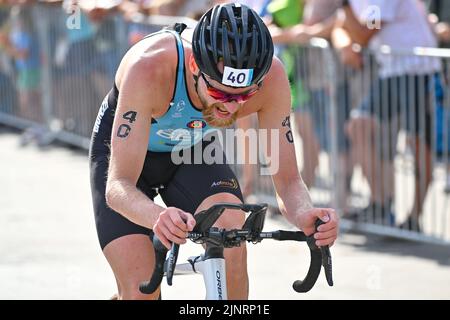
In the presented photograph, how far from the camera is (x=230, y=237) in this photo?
374cm

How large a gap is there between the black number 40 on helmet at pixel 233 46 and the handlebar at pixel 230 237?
19.7 inches

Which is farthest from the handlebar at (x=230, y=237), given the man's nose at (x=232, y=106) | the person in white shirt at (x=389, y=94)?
the person in white shirt at (x=389, y=94)

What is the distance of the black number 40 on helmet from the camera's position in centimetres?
388

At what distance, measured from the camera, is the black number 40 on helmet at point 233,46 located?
388 centimetres

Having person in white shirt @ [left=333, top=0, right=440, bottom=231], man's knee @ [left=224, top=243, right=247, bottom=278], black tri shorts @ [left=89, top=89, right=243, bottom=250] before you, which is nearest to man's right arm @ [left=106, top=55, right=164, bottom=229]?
black tri shorts @ [left=89, top=89, right=243, bottom=250]

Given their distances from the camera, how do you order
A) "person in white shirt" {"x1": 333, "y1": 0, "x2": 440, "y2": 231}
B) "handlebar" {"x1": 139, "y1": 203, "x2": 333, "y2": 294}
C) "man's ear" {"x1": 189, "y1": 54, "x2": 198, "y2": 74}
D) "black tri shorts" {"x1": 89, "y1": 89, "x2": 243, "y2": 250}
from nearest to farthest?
"handlebar" {"x1": 139, "y1": 203, "x2": 333, "y2": 294} → "man's ear" {"x1": 189, "y1": 54, "x2": 198, "y2": 74} → "black tri shorts" {"x1": 89, "y1": 89, "x2": 243, "y2": 250} → "person in white shirt" {"x1": 333, "y1": 0, "x2": 440, "y2": 231}

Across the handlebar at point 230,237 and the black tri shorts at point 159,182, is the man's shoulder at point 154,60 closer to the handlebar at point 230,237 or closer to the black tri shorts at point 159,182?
the black tri shorts at point 159,182

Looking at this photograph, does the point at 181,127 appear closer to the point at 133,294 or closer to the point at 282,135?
the point at 282,135

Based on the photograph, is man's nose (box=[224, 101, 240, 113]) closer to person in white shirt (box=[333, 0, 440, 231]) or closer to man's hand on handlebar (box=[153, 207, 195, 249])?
man's hand on handlebar (box=[153, 207, 195, 249])

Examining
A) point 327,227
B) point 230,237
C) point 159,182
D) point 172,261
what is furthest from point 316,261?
point 159,182

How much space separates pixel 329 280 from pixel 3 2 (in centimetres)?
1003

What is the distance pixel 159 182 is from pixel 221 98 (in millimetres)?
928
